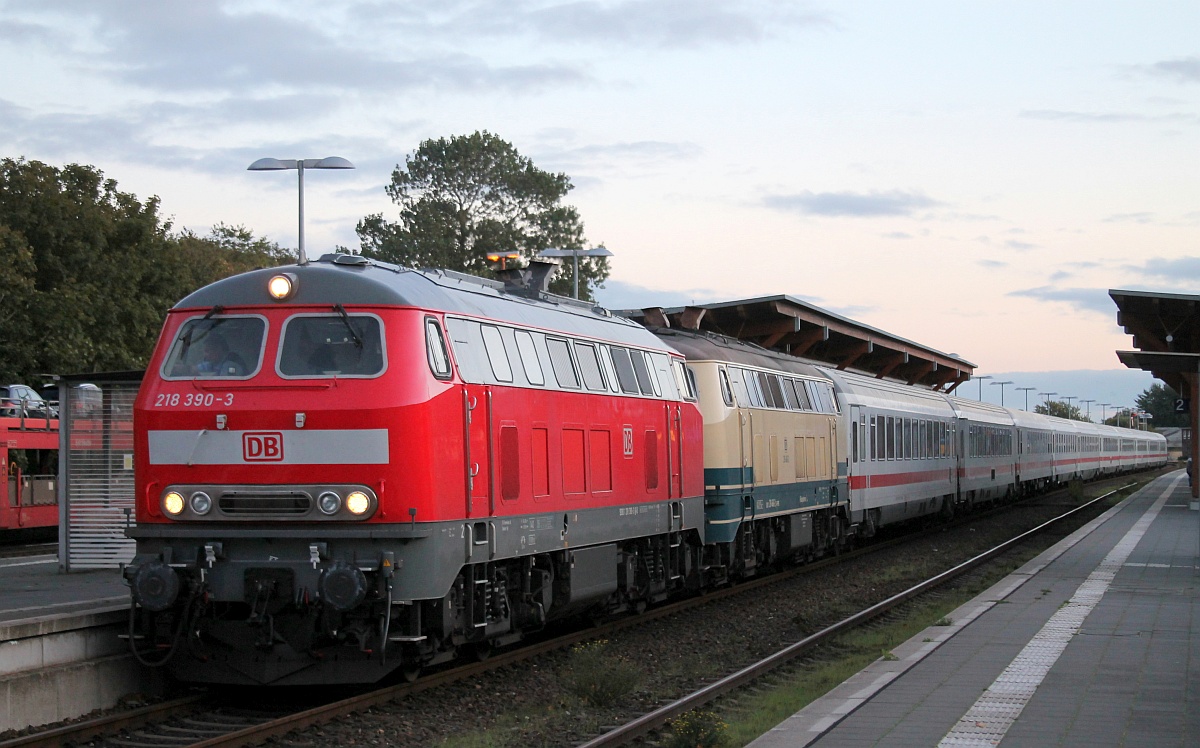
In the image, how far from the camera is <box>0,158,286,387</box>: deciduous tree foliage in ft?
125

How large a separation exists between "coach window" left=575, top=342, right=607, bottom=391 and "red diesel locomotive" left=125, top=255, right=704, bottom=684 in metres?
1.90

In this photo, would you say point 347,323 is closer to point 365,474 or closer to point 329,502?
point 365,474

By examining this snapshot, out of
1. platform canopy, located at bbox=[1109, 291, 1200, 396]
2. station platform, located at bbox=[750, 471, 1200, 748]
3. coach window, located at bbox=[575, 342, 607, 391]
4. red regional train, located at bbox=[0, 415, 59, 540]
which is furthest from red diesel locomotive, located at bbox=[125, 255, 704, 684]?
platform canopy, located at bbox=[1109, 291, 1200, 396]

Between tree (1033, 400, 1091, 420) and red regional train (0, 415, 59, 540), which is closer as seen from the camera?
red regional train (0, 415, 59, 540)

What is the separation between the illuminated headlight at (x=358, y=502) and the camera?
34.7ft

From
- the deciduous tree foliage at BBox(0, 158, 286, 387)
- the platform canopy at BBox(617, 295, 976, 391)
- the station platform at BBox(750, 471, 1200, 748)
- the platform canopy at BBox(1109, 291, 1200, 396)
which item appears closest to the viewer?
the station platform at BBox(750, 471, 1200, 748)

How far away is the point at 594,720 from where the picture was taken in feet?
35.6

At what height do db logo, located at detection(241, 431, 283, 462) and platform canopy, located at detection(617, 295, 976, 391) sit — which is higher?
platform canopy, located at detection(617, 295, 976, 391)

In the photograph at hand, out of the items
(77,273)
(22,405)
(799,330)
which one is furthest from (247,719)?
(77,273)

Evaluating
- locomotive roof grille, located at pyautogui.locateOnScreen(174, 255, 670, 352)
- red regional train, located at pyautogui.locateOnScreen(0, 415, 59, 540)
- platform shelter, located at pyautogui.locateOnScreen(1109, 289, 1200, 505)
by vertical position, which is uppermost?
platform shelter, located at pyautogui.locateOnScreen(1109, 289, 1200, 505)

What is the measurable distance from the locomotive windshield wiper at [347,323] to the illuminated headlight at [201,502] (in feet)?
5.64

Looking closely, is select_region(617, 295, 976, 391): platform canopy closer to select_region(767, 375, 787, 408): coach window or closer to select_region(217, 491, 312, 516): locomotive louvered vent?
select_region(767, 375, 787, 408): coach window

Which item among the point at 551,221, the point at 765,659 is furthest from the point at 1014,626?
the point at 551,221

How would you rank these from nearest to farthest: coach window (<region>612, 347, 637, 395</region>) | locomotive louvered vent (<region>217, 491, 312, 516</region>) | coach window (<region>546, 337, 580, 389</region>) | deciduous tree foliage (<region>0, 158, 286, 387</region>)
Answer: locomotive louvered vent (<region>217, 491, 312, 516</region>) → coach window (<region>546, 337, 580, 389</region>) → coach window (<region>612, 347, 637, 395</region>) → deciduous tree foliage (<region>0, 158, 286, 387</region>)
